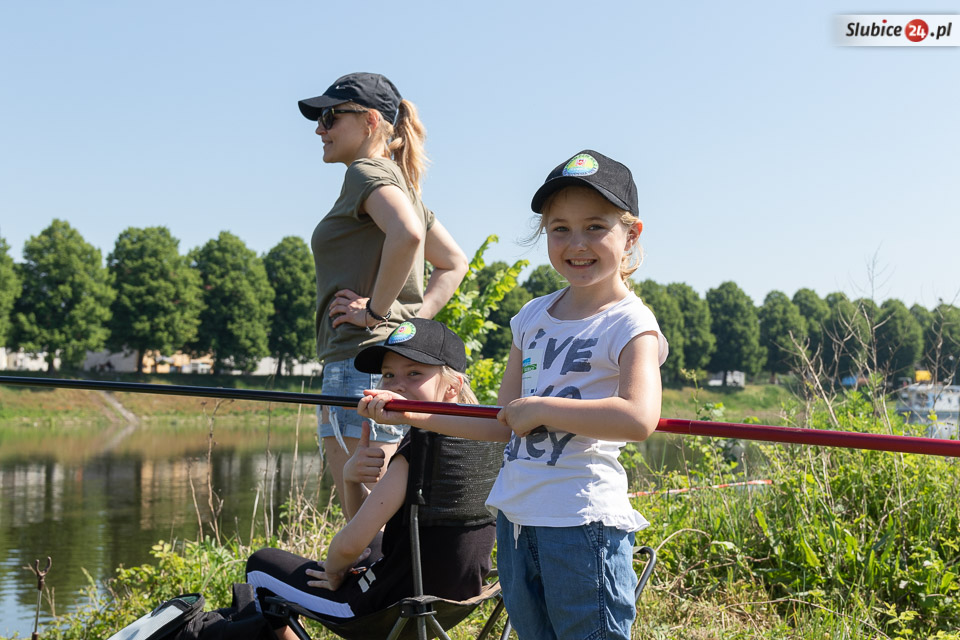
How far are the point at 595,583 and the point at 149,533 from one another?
472 inches

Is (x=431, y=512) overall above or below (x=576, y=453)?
below

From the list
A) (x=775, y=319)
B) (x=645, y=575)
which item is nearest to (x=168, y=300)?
(x=775, y=319)

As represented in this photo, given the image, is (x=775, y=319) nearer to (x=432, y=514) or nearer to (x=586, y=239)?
(x=432, y=514)

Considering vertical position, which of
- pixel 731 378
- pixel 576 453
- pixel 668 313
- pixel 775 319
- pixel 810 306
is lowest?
pixel 576 453

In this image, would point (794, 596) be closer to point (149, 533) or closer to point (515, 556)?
point (515, 556)

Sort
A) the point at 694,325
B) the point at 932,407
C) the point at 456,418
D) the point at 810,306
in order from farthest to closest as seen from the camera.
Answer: the point at 810,306, the point at 694,325, the point at 932,407, the point at 456,418

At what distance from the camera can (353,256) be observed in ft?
9.85

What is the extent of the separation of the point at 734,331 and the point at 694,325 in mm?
2902

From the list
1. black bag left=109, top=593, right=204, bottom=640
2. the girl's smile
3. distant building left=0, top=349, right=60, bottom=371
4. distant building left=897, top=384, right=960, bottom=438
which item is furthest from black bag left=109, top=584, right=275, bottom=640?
distant building left=0, top=349, right=60, bottom=371

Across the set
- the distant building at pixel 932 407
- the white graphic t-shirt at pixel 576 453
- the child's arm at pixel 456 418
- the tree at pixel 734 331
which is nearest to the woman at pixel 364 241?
the child's arm at pixel 456 418

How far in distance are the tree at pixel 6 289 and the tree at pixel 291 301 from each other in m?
12.3

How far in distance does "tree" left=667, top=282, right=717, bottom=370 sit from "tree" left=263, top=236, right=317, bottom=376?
23486 millimetres

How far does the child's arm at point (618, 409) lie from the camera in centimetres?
167

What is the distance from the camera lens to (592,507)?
175cm
